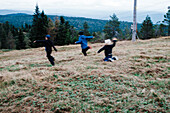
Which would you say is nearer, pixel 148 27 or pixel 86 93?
pixel 86 93

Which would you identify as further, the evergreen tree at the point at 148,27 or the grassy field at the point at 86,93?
the evergreen tree at the point at 148,27

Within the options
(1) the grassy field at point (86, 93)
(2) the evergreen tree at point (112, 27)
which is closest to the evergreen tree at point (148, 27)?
(2) the evergreen tree at point (112, 27)

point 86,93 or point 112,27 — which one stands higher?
point 112,27

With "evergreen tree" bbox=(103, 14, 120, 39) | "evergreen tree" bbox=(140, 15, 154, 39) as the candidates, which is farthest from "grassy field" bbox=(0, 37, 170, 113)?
"evergreen tree" bbox=(140, 15, 154, 39)

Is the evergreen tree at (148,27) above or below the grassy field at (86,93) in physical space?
above

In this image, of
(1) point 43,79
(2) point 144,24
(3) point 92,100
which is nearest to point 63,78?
(1) point 43,79

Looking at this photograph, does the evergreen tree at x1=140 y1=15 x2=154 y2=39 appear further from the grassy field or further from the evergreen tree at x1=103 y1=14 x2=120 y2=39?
the grassy field

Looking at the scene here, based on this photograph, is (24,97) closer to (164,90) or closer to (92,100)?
(92,100)

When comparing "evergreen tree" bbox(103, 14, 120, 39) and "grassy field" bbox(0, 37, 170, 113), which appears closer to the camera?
"grassy field" bbox(0, 37, 170, 113)

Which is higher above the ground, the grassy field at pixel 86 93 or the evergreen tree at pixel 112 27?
the evergreen tree at pixel 112 27

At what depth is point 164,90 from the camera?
4141mm

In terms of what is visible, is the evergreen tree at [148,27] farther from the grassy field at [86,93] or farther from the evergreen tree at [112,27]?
the grassy field at [86,93]

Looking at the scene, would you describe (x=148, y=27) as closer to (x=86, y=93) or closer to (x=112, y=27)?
(x=112, y=27)

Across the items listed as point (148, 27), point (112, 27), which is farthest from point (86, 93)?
point (148, 27)
